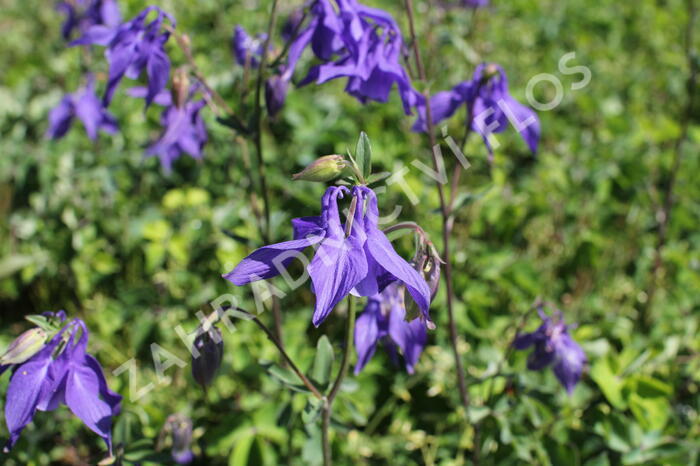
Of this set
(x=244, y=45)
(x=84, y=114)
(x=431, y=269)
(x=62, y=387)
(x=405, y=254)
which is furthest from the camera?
(x=84, y=114)

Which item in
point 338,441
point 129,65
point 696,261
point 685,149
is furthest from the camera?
point 685,149

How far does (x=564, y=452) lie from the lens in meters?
1.91

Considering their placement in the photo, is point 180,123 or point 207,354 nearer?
point 207,354

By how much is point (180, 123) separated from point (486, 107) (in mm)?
865

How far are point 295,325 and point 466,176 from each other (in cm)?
138

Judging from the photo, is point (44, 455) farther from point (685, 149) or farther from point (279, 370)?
point (685, 149)

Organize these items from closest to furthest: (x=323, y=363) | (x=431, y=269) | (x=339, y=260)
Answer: (x=339, y=260)
(x=431, y=269)
(x=323, y=363)

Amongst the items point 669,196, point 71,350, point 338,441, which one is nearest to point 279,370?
point 71,350

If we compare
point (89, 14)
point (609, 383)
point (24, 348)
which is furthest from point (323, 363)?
point (89, 14)

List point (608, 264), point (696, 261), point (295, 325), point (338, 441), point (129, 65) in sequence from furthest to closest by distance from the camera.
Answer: point (608, 264), point (696, 261), point (295, 325), point (338, 441), point (129, 65)

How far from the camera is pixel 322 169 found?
1.11m

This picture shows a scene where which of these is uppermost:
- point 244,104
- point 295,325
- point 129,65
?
point 129,65

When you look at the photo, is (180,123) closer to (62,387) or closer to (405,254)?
(62,387)

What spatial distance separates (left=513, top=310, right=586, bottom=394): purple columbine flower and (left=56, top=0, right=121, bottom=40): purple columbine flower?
6.70 ft
